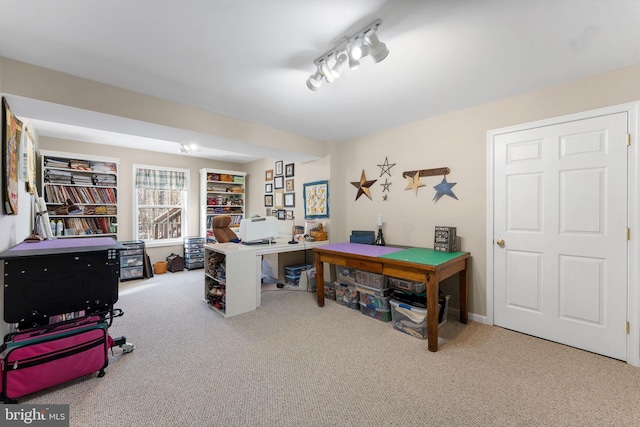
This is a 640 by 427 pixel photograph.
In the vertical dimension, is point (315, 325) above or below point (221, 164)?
below

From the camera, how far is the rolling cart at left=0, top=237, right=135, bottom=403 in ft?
5.18

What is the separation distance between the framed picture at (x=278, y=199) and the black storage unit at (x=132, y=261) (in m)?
2.44

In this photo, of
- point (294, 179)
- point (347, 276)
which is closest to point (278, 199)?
point (294, 179)

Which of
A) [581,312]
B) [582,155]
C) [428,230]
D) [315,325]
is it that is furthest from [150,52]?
[581,312]

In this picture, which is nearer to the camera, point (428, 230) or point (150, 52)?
point (150, 52)

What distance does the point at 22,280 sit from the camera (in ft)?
5.66

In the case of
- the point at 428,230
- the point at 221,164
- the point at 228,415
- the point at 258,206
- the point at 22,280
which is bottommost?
the point at 228,415

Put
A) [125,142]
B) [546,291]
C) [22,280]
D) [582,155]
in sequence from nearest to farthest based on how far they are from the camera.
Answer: [22,280]
[582,155]
[546,291]
[125,142]

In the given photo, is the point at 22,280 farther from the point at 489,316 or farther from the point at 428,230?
the point at 489,316

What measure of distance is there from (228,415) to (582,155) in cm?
328

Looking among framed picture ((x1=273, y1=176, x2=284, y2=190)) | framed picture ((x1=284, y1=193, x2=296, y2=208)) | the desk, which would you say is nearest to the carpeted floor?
the desk

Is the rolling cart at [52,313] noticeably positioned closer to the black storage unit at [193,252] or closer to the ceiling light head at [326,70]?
the ceiling light head at [326,70]

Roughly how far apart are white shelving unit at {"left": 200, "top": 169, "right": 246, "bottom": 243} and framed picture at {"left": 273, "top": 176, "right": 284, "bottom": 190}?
1173 millimetres

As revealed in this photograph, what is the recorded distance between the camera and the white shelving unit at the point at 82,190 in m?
3.90
